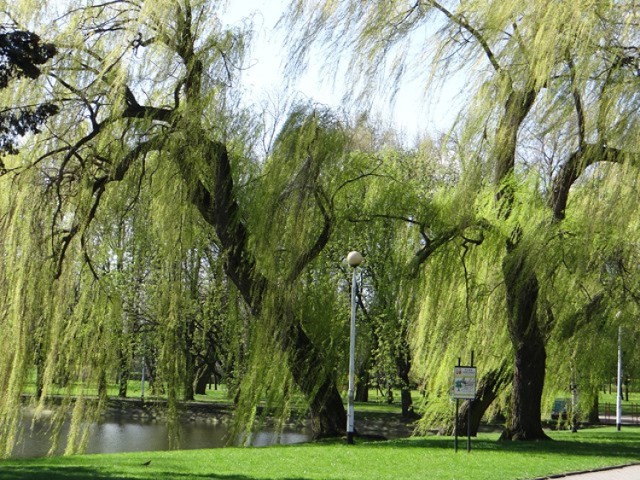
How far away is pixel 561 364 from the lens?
21266 millimetres

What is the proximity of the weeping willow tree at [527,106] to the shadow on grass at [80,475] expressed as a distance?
7.04m

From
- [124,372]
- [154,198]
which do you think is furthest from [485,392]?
[124,372]

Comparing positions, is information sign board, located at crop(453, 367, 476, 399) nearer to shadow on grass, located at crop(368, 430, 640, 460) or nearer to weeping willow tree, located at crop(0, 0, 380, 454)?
shadow on grass, located at crop(368, 430, 640, 460)

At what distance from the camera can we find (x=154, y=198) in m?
17.4

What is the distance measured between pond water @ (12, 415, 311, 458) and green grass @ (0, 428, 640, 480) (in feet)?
14.8

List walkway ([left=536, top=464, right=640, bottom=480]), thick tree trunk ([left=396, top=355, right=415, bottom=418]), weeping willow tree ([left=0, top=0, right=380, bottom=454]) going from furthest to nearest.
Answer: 1. thick tree trunk ([left=396, top=355, right=415, bottom=418])
2. weeping willow tree ([left=0, top=0, right=380, bottom=454])
3. walkway ([left=536, top=464, right=640, bottom=480])

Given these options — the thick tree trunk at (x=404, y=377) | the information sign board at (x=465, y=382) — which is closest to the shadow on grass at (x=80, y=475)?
the information sign board at (x=465, y=382)

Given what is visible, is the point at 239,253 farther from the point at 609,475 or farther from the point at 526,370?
the point at 609,475

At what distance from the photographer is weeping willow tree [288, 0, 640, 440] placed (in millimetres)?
13641

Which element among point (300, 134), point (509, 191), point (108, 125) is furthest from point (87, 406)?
point (509, 191)

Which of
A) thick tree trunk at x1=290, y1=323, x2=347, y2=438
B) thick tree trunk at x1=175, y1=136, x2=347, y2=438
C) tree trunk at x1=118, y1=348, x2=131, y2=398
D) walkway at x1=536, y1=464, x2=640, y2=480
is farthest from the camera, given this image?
tree trunk at x1=118, y1=348, x2=131, y2=398

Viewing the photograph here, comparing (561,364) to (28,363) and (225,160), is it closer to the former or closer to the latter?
(225,160)

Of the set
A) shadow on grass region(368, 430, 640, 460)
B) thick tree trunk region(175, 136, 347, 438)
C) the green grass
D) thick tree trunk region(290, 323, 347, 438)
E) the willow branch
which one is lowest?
the green grass

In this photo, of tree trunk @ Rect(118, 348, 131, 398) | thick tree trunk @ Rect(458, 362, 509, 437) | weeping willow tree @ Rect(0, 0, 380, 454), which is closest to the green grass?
weeping willow tree @ Rect(0, 0, 380, 454)
